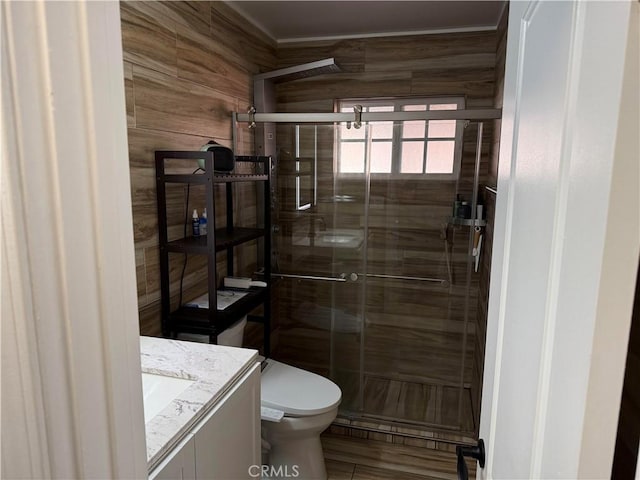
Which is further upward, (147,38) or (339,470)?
(147,38)

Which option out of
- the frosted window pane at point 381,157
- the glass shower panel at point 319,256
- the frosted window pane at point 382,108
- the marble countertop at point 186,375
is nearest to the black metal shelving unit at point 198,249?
the marble countertop at point 186,375

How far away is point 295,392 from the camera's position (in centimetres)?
210

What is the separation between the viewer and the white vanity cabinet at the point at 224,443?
110 centimetres

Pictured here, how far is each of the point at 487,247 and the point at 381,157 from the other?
0.87 metres

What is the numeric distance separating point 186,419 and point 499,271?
870 millimetres

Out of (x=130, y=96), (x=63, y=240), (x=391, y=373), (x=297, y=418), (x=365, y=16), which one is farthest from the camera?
(x=391, y=373)

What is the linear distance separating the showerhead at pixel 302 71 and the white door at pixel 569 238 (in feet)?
5.77

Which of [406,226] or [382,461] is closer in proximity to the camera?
[382,461]

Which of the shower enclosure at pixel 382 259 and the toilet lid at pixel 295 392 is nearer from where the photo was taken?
the toilet lid at pixel 295 392

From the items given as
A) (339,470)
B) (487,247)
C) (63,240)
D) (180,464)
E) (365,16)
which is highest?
(365,16)

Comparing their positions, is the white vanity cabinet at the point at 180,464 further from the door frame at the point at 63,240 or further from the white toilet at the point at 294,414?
the white toilet at the point at 294,414

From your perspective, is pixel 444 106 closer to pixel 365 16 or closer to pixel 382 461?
pixel 365 16

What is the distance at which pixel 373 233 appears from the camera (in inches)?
114

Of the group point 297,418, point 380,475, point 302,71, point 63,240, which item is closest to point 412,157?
point 302,71
